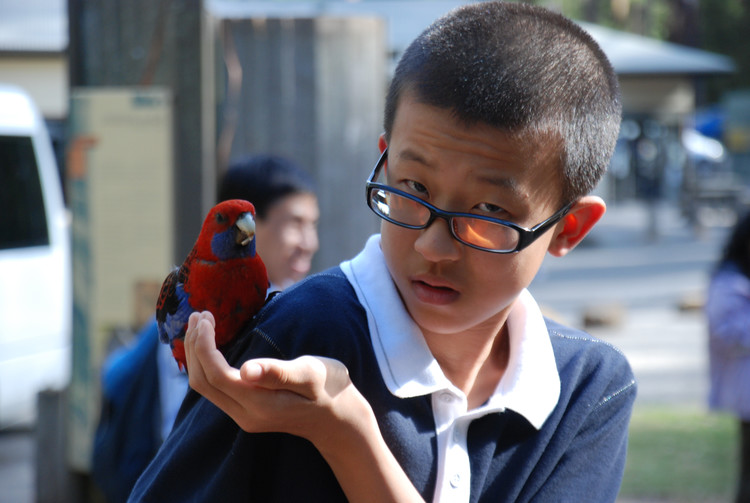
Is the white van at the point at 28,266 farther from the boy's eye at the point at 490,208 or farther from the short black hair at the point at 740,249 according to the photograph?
the boy's eye at the point at 490,208

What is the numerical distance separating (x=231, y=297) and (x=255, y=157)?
1.80 meters

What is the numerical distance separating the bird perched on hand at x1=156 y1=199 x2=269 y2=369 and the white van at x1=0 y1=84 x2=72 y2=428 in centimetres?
520

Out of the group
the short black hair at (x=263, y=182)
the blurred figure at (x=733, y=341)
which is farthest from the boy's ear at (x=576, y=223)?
the blurred figure at (x=733, y=341)

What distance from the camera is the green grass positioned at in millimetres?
5023

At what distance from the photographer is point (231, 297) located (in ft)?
4.18

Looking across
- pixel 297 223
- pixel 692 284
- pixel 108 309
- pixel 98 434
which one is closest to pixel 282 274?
pixel 297 223

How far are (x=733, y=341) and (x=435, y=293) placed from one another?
12.0 ft

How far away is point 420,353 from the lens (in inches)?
47.4

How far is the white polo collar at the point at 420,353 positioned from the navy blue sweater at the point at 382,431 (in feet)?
0.06

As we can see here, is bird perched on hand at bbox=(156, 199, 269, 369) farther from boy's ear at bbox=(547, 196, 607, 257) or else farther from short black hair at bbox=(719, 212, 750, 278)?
short black hair at bbox=(719, 212, 750, 278)

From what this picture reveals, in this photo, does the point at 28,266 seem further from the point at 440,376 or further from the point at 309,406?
the point at 309,406

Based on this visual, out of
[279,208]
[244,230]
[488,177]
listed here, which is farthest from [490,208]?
[279,208]

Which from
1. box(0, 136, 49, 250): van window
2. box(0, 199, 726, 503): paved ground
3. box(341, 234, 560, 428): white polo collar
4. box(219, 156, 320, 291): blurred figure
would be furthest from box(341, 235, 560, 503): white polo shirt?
box(0, 136, 49, 250): van window

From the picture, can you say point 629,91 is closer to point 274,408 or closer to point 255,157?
point 255,157
